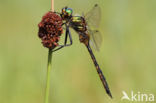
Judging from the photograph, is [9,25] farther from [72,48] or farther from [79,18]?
[79,18]

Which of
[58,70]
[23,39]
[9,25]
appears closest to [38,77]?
[58,70]

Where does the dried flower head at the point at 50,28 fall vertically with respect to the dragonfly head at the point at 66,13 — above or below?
below

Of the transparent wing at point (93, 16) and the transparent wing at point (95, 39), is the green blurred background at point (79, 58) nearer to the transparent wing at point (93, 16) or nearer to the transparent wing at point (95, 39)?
the transparent wing at point (95, 39)

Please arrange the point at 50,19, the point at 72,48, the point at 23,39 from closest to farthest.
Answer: the point at 50,19 < the point at 72,48 < the point at 23,39

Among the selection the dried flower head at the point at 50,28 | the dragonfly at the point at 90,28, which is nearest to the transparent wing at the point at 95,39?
the dragonfly at the point at 90,28

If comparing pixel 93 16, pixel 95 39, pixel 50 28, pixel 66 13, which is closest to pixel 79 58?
pixel 95 39
